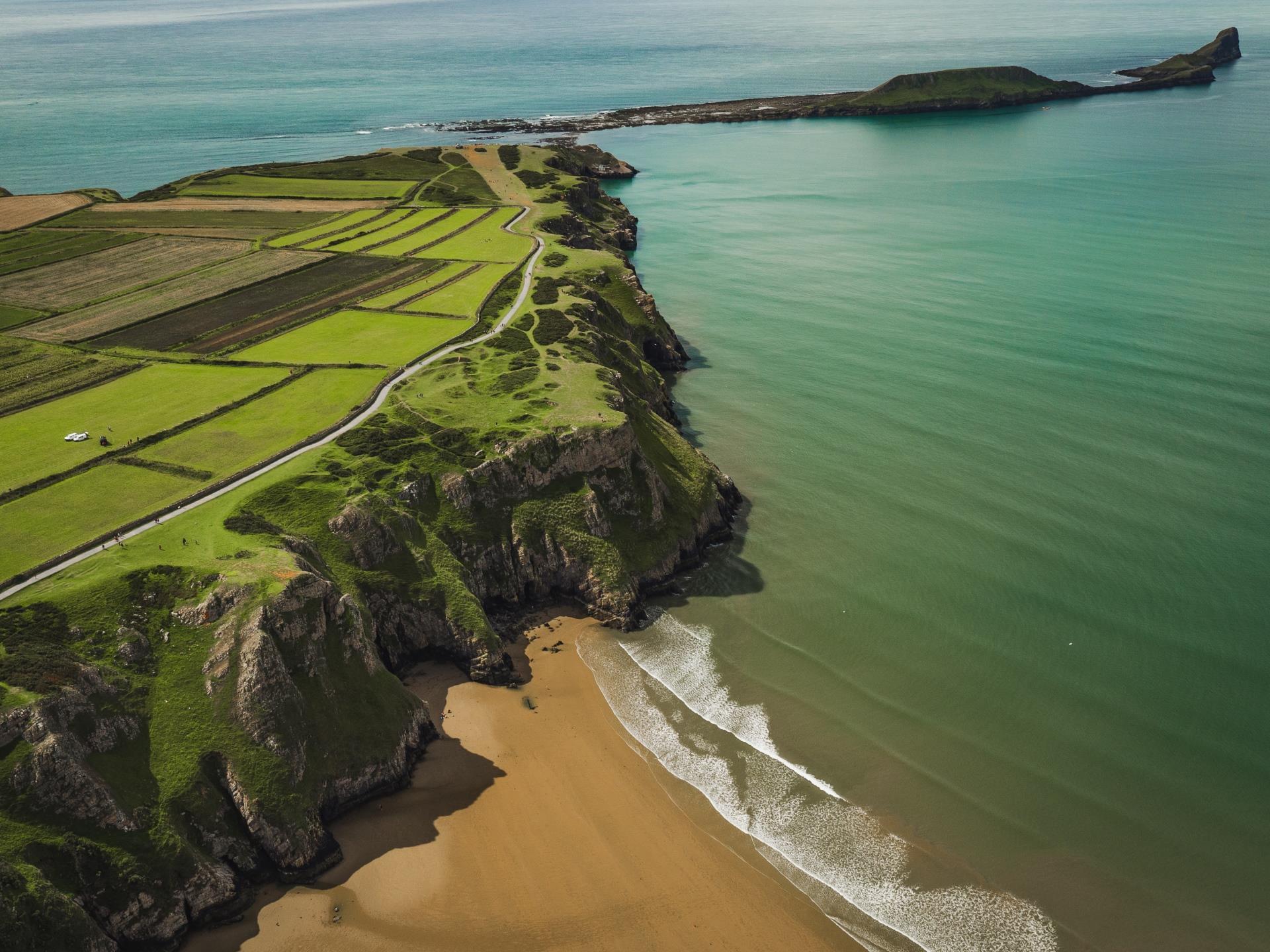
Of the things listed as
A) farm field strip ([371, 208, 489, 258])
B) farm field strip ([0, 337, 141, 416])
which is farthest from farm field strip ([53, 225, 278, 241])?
farm field strip ([0, 337, 141, 416])

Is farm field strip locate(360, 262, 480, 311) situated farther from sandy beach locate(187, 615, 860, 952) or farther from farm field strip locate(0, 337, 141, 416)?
sandy beach locate(187, 615, 860, 952)

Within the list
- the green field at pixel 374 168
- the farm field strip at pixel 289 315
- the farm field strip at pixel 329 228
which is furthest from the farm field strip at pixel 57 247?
the farm field strip at pixel 289 315

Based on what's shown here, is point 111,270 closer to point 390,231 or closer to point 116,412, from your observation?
point 390,231

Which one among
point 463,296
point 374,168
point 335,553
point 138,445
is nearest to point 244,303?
point 463,296

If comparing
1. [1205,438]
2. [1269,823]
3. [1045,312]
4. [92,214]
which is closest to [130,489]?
[1269,823]

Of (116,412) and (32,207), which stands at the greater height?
(32,207)

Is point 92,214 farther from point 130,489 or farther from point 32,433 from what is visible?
point 130,489

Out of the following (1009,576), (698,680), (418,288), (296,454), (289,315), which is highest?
(418,288)

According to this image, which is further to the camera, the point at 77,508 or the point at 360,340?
the point at 360,340
